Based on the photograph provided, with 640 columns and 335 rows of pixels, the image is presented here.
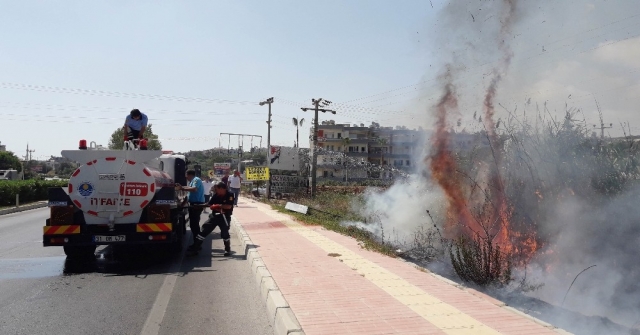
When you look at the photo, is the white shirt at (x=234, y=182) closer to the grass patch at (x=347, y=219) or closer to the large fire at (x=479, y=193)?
the grass patch at (x=347, y=219)

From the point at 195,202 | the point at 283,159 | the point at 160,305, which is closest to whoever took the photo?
the point at 160,305

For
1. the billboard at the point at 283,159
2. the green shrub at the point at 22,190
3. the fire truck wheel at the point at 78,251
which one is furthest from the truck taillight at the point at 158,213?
the billboard at the point at 283,159

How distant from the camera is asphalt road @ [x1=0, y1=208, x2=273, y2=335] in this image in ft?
A: 19.1

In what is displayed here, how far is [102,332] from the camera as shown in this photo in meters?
5.57

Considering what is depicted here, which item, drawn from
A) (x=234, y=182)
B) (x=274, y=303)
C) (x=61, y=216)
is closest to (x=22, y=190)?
(x=234, y=182)

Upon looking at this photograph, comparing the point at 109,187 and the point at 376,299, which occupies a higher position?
the point at 109,187

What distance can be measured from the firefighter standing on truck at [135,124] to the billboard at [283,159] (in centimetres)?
2160

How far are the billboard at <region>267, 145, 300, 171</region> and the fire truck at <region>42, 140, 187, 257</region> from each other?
23291mm

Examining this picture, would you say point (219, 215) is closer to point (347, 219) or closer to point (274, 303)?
point (274, 303)

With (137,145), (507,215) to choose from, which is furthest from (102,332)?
(507,215)

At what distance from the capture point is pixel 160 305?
22.2 feet

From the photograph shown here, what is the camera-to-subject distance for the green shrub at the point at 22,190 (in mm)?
28234

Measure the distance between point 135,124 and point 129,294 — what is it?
4843 millimetres

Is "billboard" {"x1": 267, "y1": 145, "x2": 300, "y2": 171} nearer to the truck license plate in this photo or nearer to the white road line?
the truck license plate
